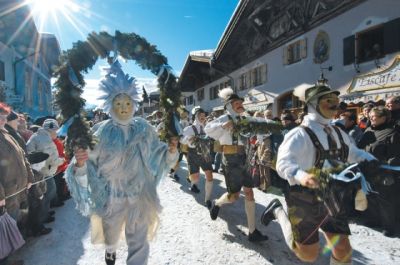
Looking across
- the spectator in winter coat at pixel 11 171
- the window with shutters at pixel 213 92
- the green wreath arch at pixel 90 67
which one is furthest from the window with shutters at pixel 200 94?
the green wreath arch at pixel 90 67

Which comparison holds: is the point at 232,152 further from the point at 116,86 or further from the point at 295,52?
the point at 295,52

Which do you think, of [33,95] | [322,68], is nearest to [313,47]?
[322,68]

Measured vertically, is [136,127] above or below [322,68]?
below

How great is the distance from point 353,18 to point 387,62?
75.3 inches

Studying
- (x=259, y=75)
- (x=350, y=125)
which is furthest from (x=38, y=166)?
(x=259, y=75)

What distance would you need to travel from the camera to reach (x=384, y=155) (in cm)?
458

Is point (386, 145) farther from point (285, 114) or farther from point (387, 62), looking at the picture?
point (387, 62)

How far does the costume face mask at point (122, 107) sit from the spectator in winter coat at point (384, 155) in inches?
153

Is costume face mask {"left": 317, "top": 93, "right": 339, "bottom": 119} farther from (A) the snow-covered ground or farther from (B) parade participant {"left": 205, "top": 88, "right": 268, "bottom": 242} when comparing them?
(A) the snow-covered ground

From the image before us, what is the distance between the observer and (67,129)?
101 inches

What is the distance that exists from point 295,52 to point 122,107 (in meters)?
10.3

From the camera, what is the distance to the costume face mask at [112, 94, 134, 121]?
303 centimetres

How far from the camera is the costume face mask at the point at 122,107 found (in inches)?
119

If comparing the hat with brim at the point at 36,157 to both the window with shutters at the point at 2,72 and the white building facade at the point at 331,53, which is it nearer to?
the white building facade at the point at 331,53
